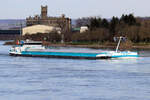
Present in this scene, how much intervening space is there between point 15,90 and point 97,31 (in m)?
79.7

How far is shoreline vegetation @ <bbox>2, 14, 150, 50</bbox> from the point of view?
10075 cm

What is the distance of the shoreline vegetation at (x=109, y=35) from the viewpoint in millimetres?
100750

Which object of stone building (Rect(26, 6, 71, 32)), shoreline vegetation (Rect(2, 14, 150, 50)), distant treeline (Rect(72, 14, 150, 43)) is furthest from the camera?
stone building (Rect(26, 6, 71, 32))

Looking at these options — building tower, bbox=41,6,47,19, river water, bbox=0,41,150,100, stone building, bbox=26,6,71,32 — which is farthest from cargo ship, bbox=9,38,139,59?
building tower, bbox=41,6,47,19

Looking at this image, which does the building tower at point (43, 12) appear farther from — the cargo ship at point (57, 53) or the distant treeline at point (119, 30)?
the cargo ship at point (57, 53)

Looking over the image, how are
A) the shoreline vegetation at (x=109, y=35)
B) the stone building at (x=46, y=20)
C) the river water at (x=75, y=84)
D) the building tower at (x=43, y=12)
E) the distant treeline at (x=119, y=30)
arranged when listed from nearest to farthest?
the river water at (x=75, y=84) → the shoreline vegetation at (x=109, y=35) → the distant treeline at (x=119, y=30) → the stone building at (x=46, y=20) → the building tower at (x=43, y=12)

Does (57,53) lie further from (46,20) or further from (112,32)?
(46,20)

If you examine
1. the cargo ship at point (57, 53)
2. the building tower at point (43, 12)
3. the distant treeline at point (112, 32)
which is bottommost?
the cargo ship at point (57, 53)

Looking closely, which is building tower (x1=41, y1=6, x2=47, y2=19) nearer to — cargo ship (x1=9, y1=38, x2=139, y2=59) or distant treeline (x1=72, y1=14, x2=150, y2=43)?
distant treeline (x1=72, y1=14, x2=150, y2=43)

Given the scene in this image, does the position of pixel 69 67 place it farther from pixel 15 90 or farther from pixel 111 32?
pixel 111 32

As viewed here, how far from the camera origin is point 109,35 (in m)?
110

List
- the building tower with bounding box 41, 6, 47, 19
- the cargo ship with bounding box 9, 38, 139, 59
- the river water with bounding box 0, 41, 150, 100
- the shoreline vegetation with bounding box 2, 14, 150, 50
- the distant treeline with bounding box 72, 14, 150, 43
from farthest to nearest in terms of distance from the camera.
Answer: the building tower with bounding box 41, 6, 47, 19
the distant treeline with bounding box 72, 14, 150, 43
the shoreline vegetation with bounding box 2, 14, 150, 50
the cargo ship with bounding box 9, 38, 139, 59
the river water with bounding box 0, 41, 150, 100

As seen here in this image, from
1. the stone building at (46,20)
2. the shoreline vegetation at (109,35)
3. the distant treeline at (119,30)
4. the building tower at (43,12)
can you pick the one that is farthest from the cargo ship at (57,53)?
the building tower at (43,12)

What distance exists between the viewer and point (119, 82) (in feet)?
115
